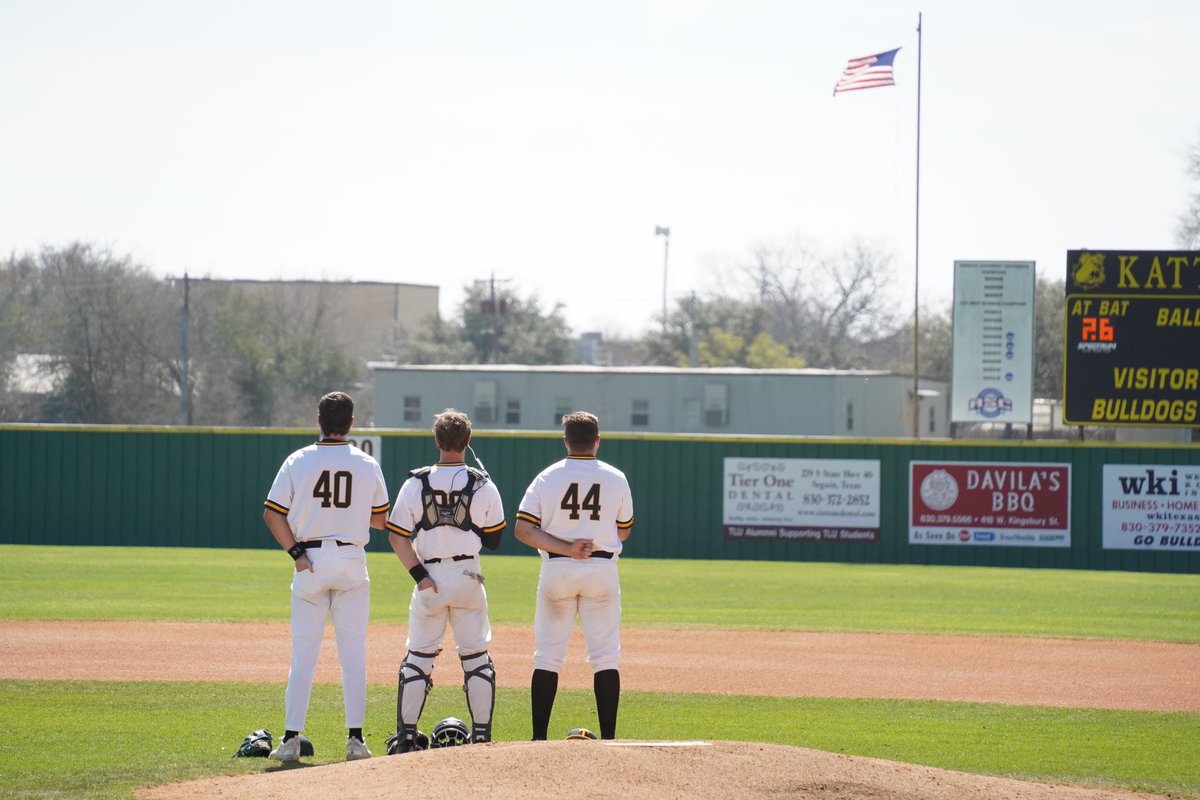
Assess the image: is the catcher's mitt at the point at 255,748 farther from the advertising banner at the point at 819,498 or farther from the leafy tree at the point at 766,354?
the leafy tree at the point at 766,354

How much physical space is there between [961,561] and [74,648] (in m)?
16.7

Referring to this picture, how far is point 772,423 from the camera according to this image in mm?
40469

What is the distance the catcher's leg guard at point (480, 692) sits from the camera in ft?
24.1

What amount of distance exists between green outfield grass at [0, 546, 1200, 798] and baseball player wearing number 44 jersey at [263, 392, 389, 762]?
388 mm

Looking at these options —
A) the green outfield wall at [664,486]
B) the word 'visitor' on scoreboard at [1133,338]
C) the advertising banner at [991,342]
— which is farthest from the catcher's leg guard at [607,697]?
the advertising banner at [991,342]

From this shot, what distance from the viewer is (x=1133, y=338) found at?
22.5 meters

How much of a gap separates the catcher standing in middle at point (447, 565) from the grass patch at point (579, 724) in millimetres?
708

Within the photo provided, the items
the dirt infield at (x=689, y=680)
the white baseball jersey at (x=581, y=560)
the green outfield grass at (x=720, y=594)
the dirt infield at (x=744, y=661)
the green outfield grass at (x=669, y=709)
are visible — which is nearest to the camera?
the dirt infield at (x=689, y=680)

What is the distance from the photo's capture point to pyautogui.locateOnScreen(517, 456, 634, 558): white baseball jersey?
7441 millimetres

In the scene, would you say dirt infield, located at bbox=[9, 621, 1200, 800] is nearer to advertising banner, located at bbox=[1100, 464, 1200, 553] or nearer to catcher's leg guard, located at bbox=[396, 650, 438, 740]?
catcher's leg guard, located at bbox=[396, 650, 438, 740]

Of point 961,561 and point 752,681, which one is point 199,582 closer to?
point 752,681

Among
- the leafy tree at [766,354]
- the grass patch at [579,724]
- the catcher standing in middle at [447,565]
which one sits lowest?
the grass patch at [579,724]

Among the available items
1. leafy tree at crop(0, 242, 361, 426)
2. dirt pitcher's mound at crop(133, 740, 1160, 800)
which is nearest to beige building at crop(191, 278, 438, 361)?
leafy tree at crop(0, 242, 361, 426)

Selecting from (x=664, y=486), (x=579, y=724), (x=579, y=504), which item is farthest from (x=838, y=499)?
(x=579, y=504)
